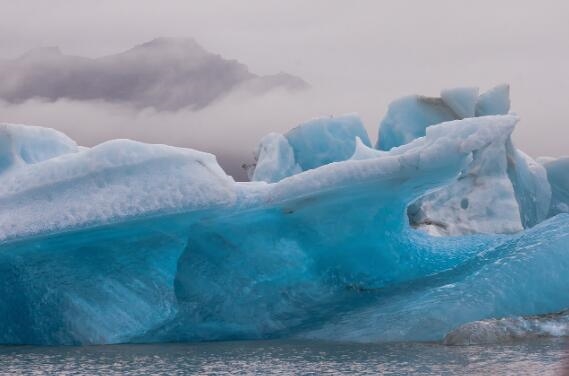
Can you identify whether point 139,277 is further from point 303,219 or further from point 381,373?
point 381,373

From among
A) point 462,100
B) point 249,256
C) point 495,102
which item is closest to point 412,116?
point 462,100

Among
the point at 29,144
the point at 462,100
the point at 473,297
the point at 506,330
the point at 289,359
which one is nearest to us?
the point at 289,359

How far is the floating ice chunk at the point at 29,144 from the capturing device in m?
7.95

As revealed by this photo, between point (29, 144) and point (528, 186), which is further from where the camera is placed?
point (528, 186)

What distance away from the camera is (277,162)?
13633 millimetres

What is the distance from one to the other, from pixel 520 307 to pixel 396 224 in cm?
125

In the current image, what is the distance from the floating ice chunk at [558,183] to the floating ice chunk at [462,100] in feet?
7.25

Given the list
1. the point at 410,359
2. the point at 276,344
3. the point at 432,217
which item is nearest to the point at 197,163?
the point at 276,344

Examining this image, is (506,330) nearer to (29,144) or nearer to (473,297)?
(473,297)

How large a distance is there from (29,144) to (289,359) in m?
3.55

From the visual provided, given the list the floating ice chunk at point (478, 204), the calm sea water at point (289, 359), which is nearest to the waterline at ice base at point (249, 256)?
the calm sea water at point (289, 359)

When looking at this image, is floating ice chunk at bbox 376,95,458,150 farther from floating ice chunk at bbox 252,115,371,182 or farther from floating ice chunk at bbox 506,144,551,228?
floating ice chunk at bbox 506,144,551,228

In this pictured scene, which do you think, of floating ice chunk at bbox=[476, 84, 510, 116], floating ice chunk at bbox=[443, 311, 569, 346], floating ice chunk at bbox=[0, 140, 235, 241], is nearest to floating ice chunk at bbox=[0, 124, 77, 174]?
floating ice chunk at bbox=[0, 140, 235, 241]

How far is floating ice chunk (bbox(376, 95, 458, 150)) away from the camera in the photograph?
13273 mm
